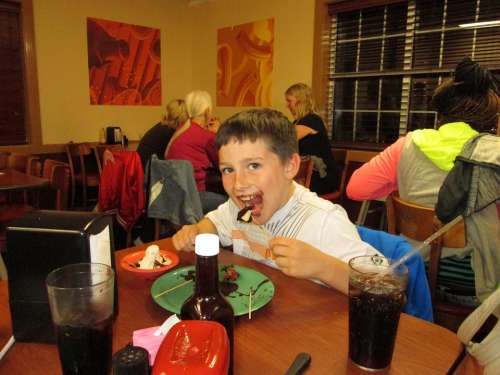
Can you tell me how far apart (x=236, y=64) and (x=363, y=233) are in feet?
13.9

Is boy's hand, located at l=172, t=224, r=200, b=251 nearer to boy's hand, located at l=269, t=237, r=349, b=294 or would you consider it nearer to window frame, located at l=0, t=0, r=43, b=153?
boy's hand, located at l=269, t=237, r=349, b=294

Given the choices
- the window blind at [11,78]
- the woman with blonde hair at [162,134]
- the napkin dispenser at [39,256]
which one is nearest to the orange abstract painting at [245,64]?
the woman with blonde hair at [162,134]

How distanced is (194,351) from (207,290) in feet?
0.43

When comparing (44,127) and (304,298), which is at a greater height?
(44,127)

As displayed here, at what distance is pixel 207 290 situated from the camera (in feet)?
1.86

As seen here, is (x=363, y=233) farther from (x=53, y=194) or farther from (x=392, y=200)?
(x=53, y=194)

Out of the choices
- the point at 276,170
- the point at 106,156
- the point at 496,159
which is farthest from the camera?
the point at 106,156

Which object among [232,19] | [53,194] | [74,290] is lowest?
[53,194]

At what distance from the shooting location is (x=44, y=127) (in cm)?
450

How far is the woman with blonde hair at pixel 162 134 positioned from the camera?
345 centimetres

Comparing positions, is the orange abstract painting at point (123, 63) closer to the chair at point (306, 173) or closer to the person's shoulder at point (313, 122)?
the person's shoulder at point (313, 122)

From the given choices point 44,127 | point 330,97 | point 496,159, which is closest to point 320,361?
point 496,159

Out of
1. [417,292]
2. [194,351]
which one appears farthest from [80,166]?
[194,351]

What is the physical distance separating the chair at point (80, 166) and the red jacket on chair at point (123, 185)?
6.08 feet
